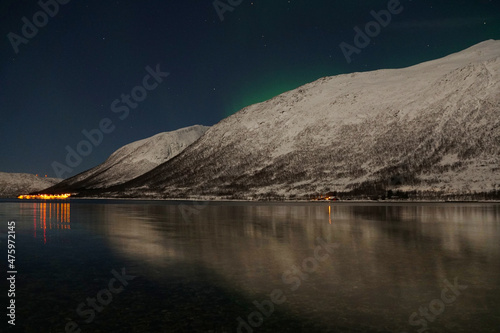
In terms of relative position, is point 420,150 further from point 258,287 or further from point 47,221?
point 258,287

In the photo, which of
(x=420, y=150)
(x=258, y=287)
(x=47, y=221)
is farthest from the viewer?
(x=420, y=150)

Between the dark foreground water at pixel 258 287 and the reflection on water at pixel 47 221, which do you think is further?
the reflection on water at pixel 47 221

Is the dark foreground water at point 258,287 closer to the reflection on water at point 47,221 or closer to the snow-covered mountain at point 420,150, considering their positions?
the reflection on water at point 47,221

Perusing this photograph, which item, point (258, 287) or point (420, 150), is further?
point (420, 150)

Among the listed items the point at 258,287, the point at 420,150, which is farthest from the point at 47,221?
the point at 420,150

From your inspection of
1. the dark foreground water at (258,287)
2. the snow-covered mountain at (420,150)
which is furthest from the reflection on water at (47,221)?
the snow-covered mountain at (420,150)

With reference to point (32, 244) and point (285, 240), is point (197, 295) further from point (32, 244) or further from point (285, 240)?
point (32, 244)

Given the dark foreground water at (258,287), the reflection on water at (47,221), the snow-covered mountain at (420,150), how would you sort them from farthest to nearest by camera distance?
the snow-covered mountain at (420,150) → the reflection on water at (47,221) → the dark foreground water at (258,287)

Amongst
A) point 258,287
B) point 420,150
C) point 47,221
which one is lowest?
point 47,221

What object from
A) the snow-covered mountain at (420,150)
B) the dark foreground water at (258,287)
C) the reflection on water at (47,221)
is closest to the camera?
the dark foreground water at (258,287)

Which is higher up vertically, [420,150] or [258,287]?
[420,150]

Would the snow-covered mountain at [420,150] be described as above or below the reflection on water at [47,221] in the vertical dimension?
above

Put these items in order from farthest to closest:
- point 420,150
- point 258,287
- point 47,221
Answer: point 420,150
point 47,221
point 258,287

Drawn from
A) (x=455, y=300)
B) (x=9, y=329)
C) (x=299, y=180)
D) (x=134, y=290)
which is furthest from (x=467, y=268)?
(x=299, y=180)
